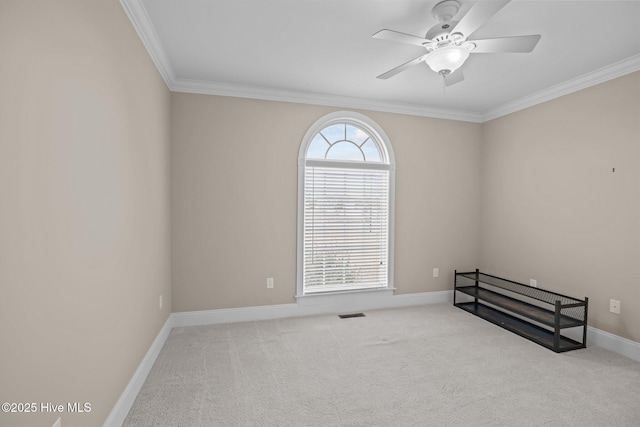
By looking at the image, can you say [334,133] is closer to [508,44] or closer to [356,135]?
[356,135]

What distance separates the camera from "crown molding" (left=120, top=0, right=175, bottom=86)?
2002mm

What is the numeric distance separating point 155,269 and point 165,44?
1.90 m

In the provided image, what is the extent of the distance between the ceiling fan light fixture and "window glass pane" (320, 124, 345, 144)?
187 cm

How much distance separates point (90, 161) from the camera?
4.99ft

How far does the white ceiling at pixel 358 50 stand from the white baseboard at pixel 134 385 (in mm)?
2417

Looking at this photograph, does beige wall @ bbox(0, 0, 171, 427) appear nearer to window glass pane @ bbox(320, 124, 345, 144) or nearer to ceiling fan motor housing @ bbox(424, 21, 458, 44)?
ceiling fan motor housing @ bbox(424, 21, 458, 44)

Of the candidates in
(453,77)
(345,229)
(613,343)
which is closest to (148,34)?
(453,77)

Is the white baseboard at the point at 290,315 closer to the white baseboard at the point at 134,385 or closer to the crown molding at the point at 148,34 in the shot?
the white baseboard at the point at 134,385

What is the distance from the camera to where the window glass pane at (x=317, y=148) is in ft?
12.7

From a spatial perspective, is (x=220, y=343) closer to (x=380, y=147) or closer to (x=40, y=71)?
(x=40, y=71)

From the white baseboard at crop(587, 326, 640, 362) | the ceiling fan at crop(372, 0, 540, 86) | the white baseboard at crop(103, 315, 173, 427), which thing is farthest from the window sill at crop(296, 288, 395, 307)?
the ceiling fan at crop(372, 0, 540, 86)

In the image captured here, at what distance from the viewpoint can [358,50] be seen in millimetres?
2656

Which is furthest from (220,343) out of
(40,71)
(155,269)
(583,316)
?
(583,316)

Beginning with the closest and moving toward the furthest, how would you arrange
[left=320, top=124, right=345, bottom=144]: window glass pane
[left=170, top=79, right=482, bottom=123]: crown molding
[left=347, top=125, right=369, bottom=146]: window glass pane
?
[left=170, top=79, right=482, bottom=123]: crown molding
[left=320, top=124, right=345, bottom=144]: window glass pane
[left=347, top=125, right=369, bottom=146]: window glass pane
